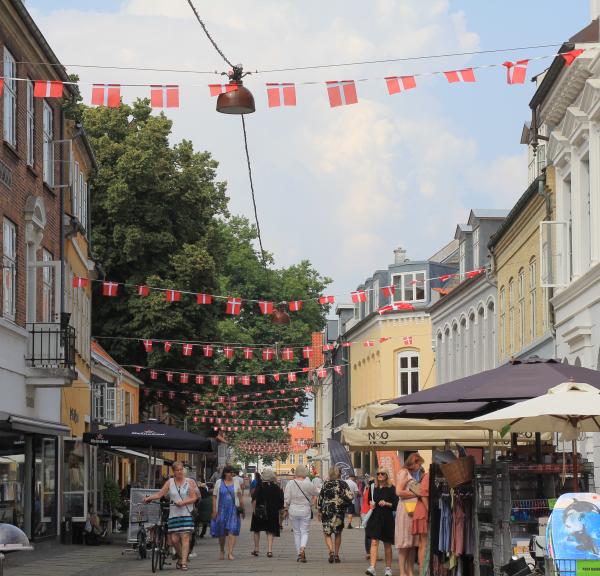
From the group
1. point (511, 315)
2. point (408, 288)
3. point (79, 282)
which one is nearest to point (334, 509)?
point (79, 282)

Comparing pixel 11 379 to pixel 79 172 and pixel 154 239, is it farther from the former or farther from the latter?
pixel 154 239

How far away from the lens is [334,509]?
22766 mm

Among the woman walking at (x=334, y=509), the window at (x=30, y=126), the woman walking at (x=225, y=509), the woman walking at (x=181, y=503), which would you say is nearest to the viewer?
the woman walking at (x=181, y=503)

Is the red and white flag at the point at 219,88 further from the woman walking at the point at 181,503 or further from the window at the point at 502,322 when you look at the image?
the window at the point at 502,322

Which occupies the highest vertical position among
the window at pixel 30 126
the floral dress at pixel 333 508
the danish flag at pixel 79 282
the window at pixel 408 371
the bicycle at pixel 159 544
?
the window at pixel 30 126

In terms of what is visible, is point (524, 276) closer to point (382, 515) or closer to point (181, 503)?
point (382, 515)

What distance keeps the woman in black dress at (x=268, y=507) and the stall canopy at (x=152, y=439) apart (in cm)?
228

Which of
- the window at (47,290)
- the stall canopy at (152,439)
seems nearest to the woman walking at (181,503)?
the stall canopy at (152,439)

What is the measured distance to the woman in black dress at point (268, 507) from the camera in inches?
968

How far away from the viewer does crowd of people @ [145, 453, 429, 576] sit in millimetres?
17266

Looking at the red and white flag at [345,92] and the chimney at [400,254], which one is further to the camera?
the chimney at [400,254]

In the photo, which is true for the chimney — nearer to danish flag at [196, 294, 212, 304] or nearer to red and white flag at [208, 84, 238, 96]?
danish flag at [196, 294, 212, 304]

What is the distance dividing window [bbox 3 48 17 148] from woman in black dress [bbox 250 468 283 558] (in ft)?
24.6

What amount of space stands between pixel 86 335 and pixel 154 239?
708 cm
